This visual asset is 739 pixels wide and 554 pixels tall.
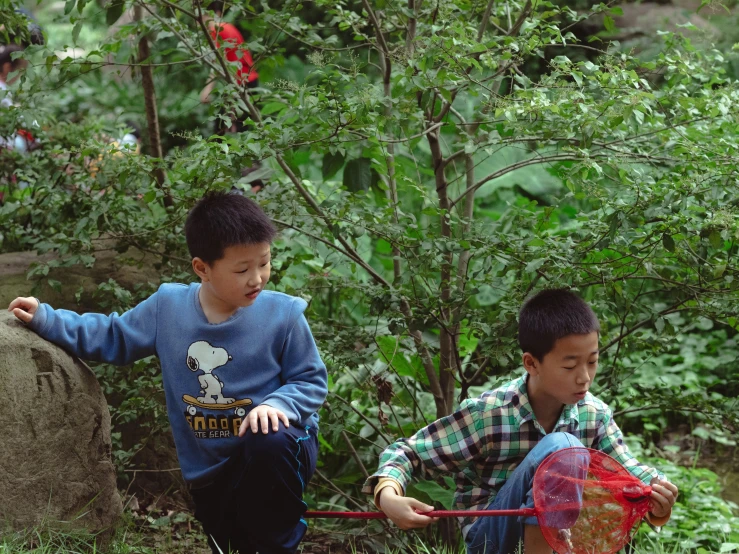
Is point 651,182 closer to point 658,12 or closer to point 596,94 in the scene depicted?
point 596,94

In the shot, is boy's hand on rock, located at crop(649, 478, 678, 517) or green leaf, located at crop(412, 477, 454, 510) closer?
boy's hand on rock, located at crop(649, 478, 678, 517)

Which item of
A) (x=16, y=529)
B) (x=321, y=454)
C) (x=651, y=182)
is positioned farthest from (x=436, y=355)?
(x=16, y=529)

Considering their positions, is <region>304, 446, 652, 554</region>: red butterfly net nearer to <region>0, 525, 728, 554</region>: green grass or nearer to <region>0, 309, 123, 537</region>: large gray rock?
<region>0, 525, 728, 554</region>: green grass

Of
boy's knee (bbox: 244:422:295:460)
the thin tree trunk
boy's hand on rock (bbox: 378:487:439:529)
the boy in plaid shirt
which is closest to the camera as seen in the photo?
boy's hand on rock (bbox: 378:487:439:529)

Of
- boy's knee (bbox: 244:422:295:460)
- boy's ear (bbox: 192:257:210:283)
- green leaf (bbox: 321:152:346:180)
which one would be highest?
green leaf (bbox: 321:152:346:180)

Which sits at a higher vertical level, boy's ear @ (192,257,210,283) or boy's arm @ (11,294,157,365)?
boy's ear @ (192,257,210,283)

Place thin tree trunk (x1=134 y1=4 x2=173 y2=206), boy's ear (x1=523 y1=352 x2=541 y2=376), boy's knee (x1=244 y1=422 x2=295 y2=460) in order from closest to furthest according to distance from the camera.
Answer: boy's knee (x1=244 y1=422 x2=295 y2=460)
boy's ear (x1=523 y1=352 x2=541 y2=376)
thin tree trunk (x1=134 y1=4 x2=173 y2=206)

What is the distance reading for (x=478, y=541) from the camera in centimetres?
254

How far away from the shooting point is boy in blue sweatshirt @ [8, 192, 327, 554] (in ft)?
8.03

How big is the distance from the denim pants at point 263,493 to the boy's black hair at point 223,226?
1.65 feet

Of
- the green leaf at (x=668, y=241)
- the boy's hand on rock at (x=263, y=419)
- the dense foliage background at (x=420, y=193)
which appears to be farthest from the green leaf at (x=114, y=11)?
the green leaf at (x=668, y=241)

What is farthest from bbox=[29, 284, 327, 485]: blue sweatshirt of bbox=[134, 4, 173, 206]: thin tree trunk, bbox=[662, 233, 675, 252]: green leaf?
bbox=[134, 4, 173, 206]: thin tree trunk

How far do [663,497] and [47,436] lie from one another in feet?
5.37

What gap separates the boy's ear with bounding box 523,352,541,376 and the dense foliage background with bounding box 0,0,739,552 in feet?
0.90
